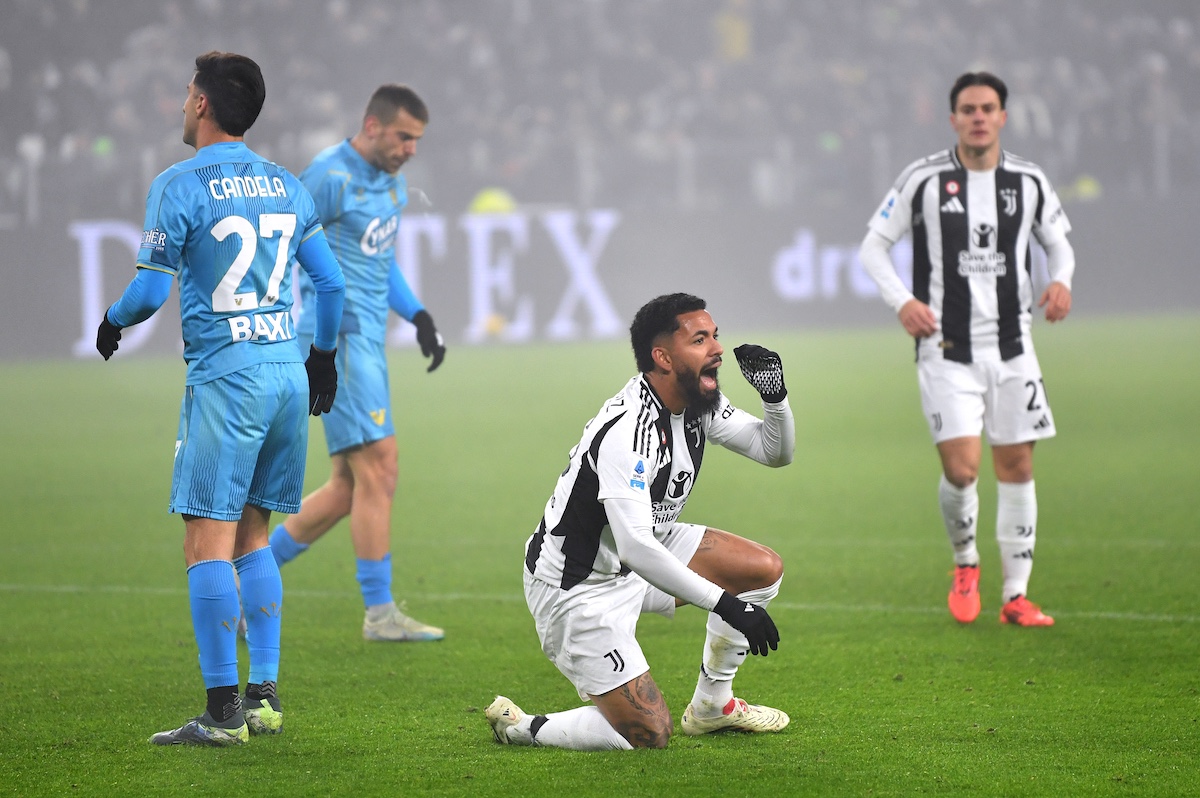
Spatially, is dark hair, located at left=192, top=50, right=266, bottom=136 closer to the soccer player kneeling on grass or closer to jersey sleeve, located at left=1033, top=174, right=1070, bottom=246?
the soccer player kneeling on grass

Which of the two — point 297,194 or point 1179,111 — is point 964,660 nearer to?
point 297,194

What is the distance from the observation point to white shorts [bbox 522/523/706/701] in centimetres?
384

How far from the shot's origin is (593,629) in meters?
3.85

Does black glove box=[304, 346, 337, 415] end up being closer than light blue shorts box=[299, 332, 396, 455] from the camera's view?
Yes

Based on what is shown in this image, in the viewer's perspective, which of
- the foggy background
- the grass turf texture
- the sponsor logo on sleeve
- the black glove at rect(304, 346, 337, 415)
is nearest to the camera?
the grass turf texture

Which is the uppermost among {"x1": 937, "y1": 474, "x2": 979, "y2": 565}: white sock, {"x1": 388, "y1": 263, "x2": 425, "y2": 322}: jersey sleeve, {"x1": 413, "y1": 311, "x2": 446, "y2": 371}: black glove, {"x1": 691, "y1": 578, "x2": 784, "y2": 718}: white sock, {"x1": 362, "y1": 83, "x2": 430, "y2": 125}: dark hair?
{"x1": 362, "y1": 83, "x2": 430, "y2": 125}: dark hair

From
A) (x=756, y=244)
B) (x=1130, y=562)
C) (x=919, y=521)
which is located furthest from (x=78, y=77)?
(x=1130, y=562)

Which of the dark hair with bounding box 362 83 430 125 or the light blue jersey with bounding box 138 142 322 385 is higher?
the dark hair with bounding box 362 83 430 125

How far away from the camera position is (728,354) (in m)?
16.3

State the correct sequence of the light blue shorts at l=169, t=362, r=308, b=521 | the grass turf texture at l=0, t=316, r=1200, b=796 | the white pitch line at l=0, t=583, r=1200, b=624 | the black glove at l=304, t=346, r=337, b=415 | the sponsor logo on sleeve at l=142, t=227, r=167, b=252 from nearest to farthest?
the grass turf texture at l=0, t=316, r=1200, b=796, the sponsor logo on sleeve at l=142, t=227, r=167, b=252, the light blue shorts at l=169, t=362, r=308, b=521, the black glove at l=304, t=346, r=337, b=415, the white pitch line at l=0, t=583, r=1200, b=624

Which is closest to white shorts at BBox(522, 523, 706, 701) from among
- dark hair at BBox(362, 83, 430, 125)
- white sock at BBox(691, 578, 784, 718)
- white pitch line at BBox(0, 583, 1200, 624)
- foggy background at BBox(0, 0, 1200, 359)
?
white sock at BBox(691, 578, 784, 718)

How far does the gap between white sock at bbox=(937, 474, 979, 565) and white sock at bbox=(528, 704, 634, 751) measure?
220 centimetres

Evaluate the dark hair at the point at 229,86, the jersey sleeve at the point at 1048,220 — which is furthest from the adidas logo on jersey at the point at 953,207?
the dark hair at the point at 229,86

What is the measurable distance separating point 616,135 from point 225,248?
1897cm
